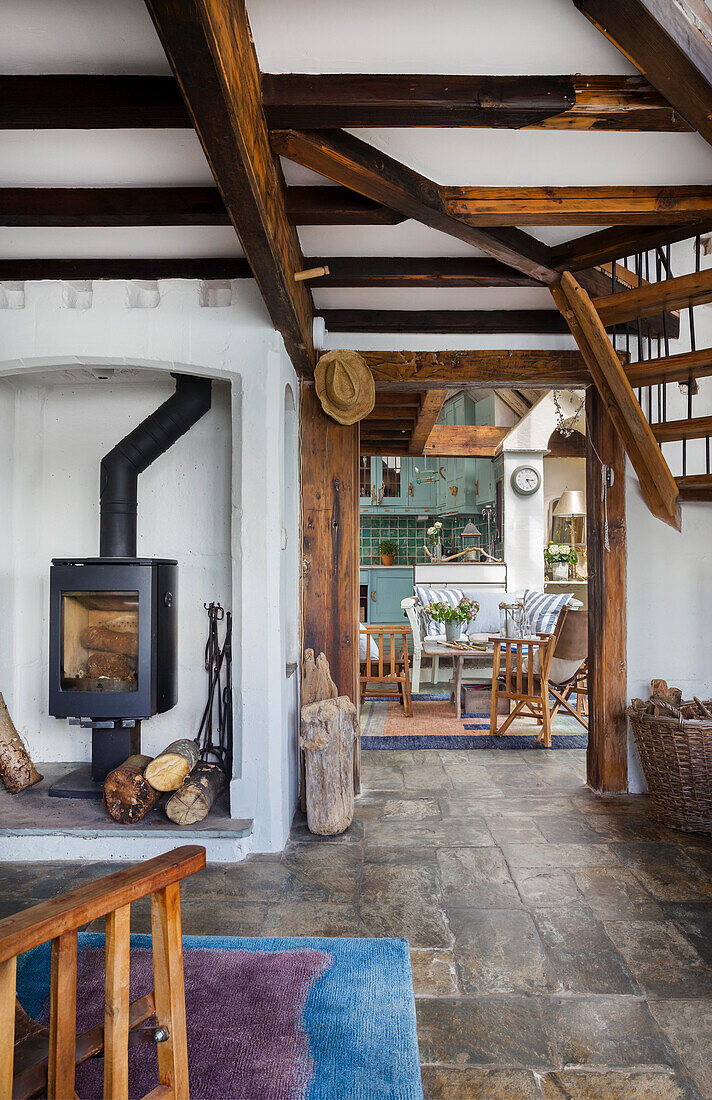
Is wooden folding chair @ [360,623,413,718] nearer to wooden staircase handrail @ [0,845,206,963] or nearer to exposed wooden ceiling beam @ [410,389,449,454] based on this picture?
exposed wooden ceiling beam @ [410,389,449,454]

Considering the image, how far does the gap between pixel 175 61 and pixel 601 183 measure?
1.60 m

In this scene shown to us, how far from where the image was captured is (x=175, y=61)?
1318 millimetres

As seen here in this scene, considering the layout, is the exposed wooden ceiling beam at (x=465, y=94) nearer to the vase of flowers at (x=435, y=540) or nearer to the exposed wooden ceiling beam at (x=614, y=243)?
the exposed wooden ceiling beam at (x=614, y=243)

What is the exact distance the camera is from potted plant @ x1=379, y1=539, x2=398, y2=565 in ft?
38.7

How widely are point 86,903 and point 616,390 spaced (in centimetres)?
277

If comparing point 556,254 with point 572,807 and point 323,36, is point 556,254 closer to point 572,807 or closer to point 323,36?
point 323,36

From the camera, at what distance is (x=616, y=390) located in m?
3.05

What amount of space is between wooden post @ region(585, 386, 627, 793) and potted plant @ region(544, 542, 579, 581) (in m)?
5.46

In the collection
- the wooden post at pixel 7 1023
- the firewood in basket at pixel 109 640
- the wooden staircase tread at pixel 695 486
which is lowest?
the wooden post at pixel 7 1023

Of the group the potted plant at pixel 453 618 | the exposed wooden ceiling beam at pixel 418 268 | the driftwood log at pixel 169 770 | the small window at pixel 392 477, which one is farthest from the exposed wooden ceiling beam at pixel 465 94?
the small window at pixel 392 477

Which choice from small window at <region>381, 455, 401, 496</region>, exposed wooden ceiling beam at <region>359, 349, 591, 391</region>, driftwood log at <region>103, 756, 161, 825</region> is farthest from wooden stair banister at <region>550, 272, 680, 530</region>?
small window at <region>381, 455, 401, 496</region>

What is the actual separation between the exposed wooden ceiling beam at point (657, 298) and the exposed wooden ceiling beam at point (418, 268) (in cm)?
40

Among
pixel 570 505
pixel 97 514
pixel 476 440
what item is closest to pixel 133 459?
pixel 97 514

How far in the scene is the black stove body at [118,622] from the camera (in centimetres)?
311
